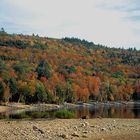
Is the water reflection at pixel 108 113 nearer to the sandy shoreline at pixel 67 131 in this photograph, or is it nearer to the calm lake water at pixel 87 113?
the calm lake water at pixel 87 113

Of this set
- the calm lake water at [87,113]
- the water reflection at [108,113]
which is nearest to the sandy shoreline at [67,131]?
the calm lake water at [87,113]

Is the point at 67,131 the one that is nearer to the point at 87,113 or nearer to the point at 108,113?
the point at 87,113

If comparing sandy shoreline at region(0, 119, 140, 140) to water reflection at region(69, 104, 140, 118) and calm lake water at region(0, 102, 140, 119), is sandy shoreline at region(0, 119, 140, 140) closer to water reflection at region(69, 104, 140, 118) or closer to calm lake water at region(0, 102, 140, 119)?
calm lake water at region(0, 102, 140, 119)

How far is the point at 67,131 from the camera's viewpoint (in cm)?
4100

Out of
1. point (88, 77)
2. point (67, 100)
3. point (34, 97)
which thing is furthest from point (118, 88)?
point (34, 97)

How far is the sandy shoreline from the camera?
37562mm

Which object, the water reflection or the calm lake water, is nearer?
the calm lake water

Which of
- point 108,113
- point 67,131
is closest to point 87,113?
point 108,113

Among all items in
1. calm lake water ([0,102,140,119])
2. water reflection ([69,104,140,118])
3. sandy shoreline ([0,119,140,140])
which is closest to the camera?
sandy shoreline ([0,119,140,140])

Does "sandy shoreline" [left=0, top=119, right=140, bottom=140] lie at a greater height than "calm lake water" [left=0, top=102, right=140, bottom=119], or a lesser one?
greater

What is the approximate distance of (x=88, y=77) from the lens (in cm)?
18962

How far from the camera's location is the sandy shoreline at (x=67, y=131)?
123 ft

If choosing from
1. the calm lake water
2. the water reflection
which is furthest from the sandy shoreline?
the water reflection

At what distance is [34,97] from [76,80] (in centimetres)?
4439
